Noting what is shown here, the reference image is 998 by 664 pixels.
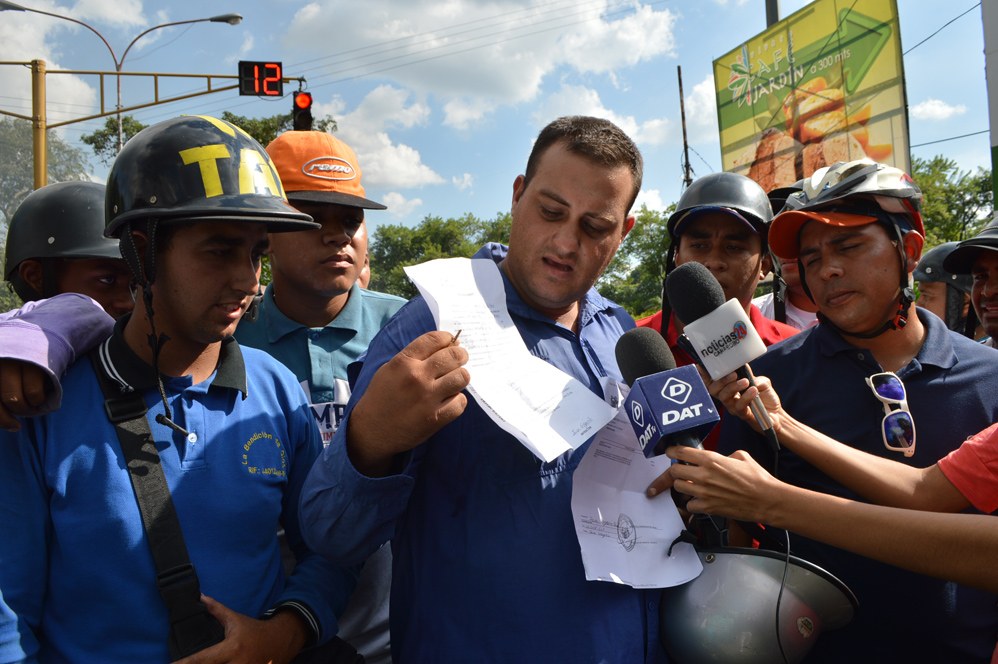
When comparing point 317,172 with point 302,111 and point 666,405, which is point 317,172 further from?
point 302,111

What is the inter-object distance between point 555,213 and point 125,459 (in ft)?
4.90

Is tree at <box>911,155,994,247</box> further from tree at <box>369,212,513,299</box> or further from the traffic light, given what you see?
tree at <box>369,212,513,299</box>

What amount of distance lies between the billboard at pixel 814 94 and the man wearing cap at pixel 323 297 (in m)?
14.4

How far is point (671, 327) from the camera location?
3584 mm

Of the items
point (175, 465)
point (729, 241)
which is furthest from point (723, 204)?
point (175, 465)

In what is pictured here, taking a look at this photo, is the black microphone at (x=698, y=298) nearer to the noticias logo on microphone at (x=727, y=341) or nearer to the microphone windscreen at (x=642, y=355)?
the noticias logo on microphone at (x=727, y=341)

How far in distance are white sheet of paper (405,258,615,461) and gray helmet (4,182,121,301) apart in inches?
72.3

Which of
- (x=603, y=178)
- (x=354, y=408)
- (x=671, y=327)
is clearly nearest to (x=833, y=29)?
(x=671, y=327)

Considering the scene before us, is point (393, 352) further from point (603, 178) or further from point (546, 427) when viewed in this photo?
point (603, 178)

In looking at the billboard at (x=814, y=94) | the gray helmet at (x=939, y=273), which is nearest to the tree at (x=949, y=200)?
the billboard at (x=814, y=94)

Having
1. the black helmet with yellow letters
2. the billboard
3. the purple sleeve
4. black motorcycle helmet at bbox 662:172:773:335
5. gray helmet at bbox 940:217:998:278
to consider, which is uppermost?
the billboard

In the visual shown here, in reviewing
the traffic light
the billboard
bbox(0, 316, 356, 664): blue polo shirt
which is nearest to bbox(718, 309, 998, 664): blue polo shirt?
bbox(0, 316, 356, 664): blue polo shirt

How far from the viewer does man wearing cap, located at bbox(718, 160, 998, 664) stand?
2.21 metres

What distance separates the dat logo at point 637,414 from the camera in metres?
1.75
